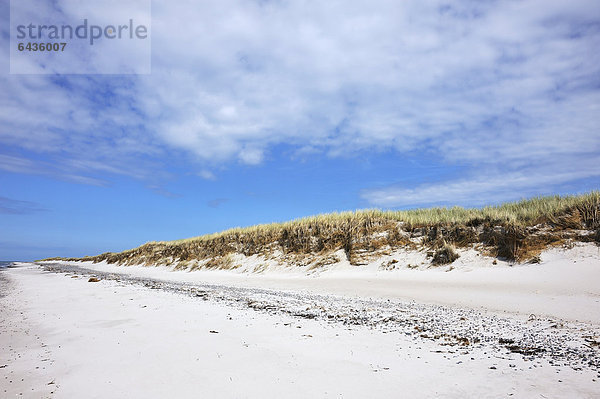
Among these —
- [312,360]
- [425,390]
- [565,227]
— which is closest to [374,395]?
[425,390]

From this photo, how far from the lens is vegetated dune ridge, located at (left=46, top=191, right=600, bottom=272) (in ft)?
40.4

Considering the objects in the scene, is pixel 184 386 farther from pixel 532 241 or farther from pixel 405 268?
pixel 532 241

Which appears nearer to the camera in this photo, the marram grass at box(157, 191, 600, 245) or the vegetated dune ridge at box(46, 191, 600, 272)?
the vegetated dune ridge at box(46, 191, 600, 272)

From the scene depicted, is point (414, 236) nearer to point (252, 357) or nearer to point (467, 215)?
point (467, 215)

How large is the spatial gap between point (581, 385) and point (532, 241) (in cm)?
1101

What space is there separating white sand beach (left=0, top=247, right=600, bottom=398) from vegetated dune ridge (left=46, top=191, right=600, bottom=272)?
488 cm

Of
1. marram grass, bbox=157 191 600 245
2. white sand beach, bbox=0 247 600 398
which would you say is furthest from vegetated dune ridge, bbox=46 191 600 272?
white sand beach, bbox=0 247 600 398

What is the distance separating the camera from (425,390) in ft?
10.4

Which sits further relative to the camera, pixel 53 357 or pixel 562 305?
pixel 562 305

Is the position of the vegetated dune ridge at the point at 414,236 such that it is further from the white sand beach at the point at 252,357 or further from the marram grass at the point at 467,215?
the white sand beach at the point at 252,357

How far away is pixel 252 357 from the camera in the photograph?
4.18 meters

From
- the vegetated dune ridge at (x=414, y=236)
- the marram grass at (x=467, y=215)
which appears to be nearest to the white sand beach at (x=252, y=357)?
the vegetated dune ridge at (x=414, y=236)

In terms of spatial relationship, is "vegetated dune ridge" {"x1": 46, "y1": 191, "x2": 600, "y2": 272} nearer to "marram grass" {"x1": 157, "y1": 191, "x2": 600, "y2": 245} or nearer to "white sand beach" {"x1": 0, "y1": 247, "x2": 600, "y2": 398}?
"marram grass" {"x1": 157, "y1": 191, "x2": 600, "y2": 245}

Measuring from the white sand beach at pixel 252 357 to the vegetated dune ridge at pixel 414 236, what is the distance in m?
4.88
